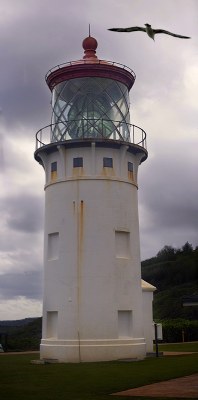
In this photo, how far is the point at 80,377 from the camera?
16.0 m

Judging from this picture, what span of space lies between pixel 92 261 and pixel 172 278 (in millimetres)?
55304

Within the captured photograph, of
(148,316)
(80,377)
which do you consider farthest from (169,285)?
(80,377)

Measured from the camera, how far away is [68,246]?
2308 centimetres

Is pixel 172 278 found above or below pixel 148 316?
above

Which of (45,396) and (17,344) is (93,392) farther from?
(17,344)

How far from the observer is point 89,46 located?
81.7 ft

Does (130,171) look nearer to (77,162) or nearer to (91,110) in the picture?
(77,162)

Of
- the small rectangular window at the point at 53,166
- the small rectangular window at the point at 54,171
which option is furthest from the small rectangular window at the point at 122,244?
the small rectangular window at the point at 53,166

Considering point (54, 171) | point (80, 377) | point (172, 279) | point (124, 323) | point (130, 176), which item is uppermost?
point (172, 279)

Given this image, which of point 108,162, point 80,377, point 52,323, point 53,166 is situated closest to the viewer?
point 80,377

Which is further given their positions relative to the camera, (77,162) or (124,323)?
(77,162)

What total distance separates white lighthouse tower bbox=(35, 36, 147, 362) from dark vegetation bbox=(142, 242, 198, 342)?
102 ft

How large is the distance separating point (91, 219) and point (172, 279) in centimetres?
5519

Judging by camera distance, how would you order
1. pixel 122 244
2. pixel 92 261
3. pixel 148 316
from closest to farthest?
pixel 92 261 < pixel 122 244 < pixel 148 316
